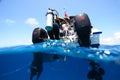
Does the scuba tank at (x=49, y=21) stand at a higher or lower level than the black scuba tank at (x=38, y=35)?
higher

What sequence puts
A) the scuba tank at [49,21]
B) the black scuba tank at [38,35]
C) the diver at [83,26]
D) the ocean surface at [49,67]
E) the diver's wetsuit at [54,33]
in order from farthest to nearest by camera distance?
the ocean surface at [49,67], the black scuba tank at [38,35], the diver's wetsuit at [54,33], the scuba tank at [49,21], the diver at [83,26]

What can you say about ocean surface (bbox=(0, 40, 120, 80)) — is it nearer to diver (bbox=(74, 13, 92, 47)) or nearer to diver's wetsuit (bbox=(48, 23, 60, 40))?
diver's wetsuit (bbox=(48, 23, 60, 40))

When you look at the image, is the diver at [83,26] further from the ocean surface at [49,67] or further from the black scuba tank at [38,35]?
the ocean surface at [49,67]

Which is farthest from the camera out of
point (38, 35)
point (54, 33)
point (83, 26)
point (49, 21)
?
point (54, 33)

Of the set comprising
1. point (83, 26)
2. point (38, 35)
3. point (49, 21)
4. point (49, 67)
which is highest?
point (49, 21)

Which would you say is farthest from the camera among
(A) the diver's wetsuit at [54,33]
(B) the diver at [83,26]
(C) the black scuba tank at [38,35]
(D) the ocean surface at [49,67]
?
(D) the ocean surface at [49,67]

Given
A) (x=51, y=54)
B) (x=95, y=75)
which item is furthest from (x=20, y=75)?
(x=95, y=75)

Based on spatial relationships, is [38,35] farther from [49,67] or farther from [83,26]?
[49,67]

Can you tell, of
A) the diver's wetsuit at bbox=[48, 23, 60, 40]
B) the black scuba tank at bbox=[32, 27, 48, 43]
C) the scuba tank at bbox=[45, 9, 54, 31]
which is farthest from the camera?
the black scuba tank at bbox=[32, 27, 48, 43]

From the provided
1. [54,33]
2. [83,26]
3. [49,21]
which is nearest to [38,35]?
[54,33]

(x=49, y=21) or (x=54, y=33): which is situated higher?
(x=49, y=21)

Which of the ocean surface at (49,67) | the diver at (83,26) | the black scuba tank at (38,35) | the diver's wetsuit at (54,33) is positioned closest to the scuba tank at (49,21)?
the diver's wetsuit at (54,33)

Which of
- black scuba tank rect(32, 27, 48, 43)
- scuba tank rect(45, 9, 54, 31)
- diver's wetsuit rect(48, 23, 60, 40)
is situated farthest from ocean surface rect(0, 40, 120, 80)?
scuba tank rect(45, 9, 54, 31)

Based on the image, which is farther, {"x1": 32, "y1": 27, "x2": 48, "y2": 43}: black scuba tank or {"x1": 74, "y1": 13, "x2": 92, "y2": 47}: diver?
{"x1": 32, "y1": 27, "x2": 48, "y2": 43}: black scuba tank
